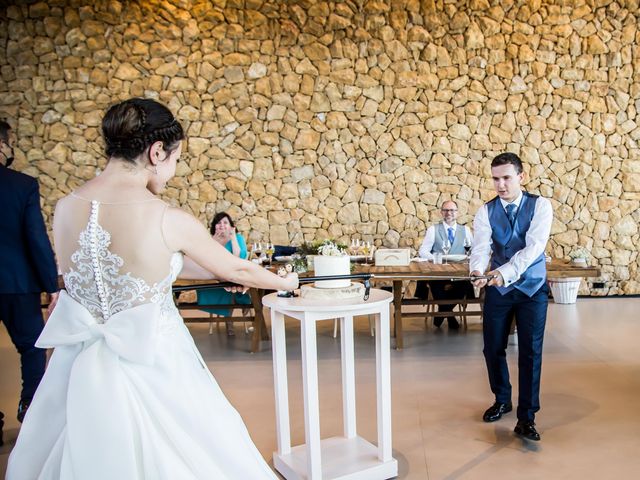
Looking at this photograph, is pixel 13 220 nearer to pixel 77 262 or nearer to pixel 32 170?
pixel 77 262

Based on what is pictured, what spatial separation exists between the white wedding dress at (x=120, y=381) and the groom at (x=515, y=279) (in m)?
1.93

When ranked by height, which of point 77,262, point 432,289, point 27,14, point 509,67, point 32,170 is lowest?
point 432,289

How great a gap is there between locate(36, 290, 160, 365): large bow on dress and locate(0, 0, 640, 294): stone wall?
6223 mm

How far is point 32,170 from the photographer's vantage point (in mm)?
7797

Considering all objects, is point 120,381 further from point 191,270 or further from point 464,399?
point 464,399

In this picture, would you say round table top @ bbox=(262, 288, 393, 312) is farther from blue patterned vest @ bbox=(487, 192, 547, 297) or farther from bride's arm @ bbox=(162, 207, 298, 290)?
blue patterned vest @ bbox=(487, 192, 547, 297)

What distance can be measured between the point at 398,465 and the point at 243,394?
1477 mm

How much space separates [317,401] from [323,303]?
44 centimetres

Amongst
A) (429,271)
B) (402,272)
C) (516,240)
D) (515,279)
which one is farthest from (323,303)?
(429,271)

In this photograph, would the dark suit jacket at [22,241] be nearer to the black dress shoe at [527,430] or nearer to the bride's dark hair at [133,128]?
the bride's dark hair at [133,128]

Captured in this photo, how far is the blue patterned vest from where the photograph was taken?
3.09m

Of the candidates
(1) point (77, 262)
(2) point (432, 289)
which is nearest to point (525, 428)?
(1) point (77, 262)

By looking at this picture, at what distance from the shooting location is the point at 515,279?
9.87 ft

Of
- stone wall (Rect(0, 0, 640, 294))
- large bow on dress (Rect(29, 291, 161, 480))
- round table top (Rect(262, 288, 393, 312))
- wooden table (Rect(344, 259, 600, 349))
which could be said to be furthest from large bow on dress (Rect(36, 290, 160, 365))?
stone wall (Rect(0, 0, 640, 294))
